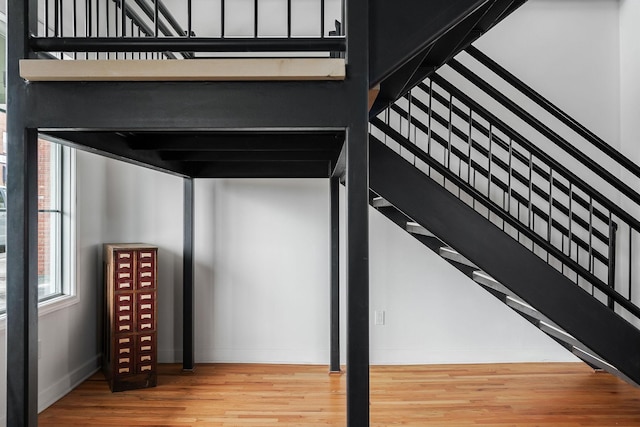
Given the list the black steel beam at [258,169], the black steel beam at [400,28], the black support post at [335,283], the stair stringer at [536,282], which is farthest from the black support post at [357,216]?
the black support post at [335,283]

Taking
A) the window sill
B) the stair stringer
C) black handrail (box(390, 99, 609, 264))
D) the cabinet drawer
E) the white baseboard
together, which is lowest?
the white baseboard

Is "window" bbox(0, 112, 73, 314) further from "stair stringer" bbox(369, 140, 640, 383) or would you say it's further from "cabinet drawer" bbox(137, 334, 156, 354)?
"stair stringer" bbox(369, 140, 640, 383)

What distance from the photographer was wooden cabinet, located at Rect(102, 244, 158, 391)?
3268 mm

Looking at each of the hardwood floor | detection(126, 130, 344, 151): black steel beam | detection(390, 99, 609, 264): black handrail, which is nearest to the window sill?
the hardwood floor

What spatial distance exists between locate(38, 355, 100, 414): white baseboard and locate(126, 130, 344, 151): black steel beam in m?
1.71

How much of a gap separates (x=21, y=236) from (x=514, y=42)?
3743 mm

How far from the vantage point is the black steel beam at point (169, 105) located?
4.92 feet

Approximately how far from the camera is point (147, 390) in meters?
3.30

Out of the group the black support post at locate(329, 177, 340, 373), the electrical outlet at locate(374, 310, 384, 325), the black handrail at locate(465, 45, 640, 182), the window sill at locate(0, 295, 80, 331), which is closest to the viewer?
the black handrail at locate(465, 45, 640, 182)

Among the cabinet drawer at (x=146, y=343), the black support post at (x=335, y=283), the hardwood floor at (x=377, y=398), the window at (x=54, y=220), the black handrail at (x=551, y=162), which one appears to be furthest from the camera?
the black support post at (x=335, y=283)

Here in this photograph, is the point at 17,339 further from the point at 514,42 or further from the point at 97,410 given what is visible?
the point at 514,42

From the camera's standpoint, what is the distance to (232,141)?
90.7 inches

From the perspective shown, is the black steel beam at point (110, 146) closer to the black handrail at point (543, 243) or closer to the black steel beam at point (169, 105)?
the black steel beam at point (169, 105)

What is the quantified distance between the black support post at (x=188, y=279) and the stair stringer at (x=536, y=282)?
194 centimetres
